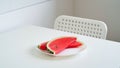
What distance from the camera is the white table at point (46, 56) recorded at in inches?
31.6

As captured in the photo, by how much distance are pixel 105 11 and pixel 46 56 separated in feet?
4.19

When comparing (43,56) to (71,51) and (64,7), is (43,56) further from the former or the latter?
(64,7)

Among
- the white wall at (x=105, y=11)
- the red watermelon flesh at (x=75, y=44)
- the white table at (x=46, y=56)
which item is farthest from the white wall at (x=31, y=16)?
the red watermelon flesh at (x=75, y=44)

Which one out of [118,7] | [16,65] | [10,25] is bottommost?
[16,65]

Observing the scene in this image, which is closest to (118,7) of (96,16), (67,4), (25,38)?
(96,16)

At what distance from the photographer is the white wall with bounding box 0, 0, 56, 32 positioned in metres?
1.31

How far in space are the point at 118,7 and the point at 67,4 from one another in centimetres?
50

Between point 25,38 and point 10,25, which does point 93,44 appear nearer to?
point 25,38

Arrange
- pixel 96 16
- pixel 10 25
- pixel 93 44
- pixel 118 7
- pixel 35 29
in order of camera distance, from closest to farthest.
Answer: pixel 93 44
pixel 35 29
pixel 10 25
pixel 118 7
pixel 96 16

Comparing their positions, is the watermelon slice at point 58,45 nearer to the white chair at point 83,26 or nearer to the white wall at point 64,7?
the white chair at point 83,26

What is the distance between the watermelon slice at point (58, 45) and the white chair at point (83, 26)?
26cm

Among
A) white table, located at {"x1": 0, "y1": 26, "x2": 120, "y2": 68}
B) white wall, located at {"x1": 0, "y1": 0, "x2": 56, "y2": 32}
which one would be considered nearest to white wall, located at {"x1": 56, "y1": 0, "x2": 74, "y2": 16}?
white wall, located at {"x1": 0, "y1": 0, "x2": 56, "y2": 32}

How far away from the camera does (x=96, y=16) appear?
2055 mm

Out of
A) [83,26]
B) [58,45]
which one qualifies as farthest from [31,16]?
[58,45]
